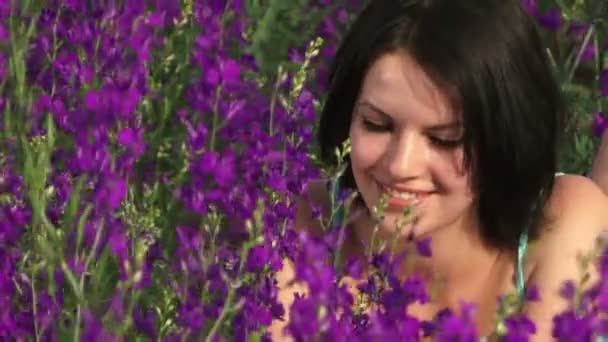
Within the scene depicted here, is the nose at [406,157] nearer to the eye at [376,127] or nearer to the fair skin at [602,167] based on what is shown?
the eye at [376,127]

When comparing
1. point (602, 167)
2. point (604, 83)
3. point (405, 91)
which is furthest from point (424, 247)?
point (604, 83)

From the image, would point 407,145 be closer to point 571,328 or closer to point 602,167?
point 571,328

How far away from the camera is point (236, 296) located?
138 centimetres

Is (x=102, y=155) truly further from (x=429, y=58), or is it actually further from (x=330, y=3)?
(x=330, y=3)

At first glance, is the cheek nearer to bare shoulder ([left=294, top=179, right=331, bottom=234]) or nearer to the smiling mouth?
the smiling mouth

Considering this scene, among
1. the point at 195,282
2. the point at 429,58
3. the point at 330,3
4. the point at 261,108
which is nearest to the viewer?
the point at 195,282

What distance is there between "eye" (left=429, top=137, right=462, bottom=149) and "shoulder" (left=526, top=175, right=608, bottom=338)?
1.11 feet

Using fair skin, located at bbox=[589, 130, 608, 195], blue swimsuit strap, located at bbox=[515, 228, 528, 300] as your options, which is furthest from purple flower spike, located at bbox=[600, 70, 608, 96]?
blue swimsuit strap, located at bbox=[515, 228, 528, 300]

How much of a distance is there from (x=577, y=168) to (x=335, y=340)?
1.76 meters

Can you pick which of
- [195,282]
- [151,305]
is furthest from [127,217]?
[151,305]

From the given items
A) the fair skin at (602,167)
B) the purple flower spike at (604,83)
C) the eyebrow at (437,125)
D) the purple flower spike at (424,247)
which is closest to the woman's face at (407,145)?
the eyebrow at (437,125)

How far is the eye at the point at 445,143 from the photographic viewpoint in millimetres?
1624

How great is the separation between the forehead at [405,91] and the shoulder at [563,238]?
1.31ft

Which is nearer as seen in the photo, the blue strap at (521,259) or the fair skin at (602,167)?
the blue strap at (521,259)
